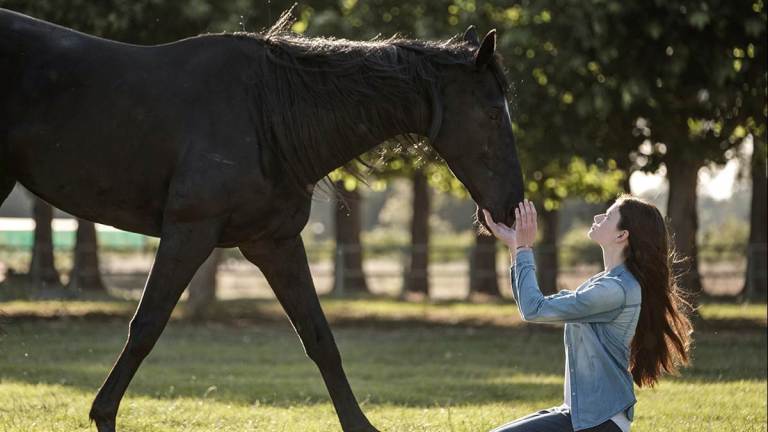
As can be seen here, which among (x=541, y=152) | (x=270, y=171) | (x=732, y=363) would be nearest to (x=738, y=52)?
(x=541, y=152)

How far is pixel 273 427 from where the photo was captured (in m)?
6.67

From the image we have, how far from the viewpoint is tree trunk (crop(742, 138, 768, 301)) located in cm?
1894

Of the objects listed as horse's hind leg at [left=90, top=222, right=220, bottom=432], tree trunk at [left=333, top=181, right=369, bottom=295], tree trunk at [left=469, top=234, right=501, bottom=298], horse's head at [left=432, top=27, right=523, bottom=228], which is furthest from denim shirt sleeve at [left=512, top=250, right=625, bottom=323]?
tree trunk at [left=333, top=181, right=369, bottom=295]

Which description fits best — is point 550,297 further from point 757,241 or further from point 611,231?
point 757,241

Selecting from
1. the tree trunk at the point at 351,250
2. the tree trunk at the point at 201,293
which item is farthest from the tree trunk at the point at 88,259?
the tree trunk at the point at 351,250

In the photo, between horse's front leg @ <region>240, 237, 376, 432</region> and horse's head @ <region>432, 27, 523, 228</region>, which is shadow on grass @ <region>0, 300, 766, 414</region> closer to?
horse's front leg @ <region>240, 237, 376, 432</region>

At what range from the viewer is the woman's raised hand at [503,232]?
4773 mm

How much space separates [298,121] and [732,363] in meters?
8.43

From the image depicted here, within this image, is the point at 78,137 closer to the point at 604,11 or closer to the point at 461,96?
the point at 461,96

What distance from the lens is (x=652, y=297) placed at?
473 centimetres

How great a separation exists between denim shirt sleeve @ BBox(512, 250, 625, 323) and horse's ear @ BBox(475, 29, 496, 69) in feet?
3.36

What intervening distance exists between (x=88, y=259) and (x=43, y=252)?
1058mm

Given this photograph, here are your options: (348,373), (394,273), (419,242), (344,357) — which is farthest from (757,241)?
(348,373)

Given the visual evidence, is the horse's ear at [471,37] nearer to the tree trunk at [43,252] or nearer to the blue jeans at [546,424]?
the blue jeans at [546,424]
